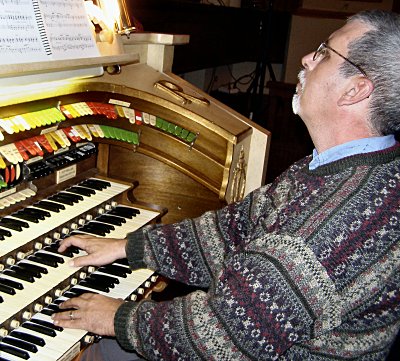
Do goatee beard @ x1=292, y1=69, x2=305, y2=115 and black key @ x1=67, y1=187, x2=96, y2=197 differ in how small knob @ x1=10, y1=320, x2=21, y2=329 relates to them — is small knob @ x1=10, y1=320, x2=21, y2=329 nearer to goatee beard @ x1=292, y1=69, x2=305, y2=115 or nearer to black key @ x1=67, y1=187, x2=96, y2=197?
black key @ x1=67, y1=187, x2=96, y2=197

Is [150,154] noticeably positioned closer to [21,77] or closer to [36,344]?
[21,77]

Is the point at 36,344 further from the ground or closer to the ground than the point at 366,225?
closer to the ground

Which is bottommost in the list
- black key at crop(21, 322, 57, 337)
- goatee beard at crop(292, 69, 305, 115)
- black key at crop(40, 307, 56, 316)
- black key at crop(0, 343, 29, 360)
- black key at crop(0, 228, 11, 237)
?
black key at crop(0, 343, 29, 360)

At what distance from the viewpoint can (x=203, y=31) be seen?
4930mm

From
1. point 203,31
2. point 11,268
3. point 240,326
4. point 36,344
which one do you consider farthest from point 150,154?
point 203,31

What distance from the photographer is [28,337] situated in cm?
154

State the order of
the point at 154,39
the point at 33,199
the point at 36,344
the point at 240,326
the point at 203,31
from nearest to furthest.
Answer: the point at 240,326 < the point at 36,344 < the point at 33,199 < the point at 154,39 < the point at 203,31

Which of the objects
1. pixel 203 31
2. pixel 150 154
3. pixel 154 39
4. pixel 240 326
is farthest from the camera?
pixel 203 31

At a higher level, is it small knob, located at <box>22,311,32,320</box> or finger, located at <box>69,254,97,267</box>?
finger, located at <box>69,254,97,267</box>

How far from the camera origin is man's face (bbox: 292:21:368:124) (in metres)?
1.52

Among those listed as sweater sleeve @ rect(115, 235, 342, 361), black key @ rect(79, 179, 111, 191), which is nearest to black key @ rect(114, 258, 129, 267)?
black key @ rect(79, 179, 111, 191)

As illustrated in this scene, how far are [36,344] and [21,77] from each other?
0.87 meters

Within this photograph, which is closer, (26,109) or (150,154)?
(26,109)

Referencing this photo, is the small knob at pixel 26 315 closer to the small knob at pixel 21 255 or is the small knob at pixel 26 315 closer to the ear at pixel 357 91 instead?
the small knob at pixel 21 255
